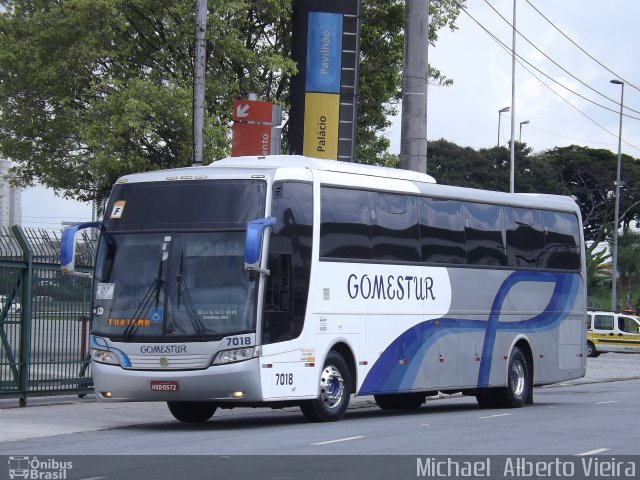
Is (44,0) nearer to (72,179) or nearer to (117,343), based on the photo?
(72,179)

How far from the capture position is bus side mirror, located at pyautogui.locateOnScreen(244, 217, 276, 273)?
14.9 meters

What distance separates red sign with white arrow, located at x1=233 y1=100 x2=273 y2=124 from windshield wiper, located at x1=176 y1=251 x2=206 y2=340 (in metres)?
8.75

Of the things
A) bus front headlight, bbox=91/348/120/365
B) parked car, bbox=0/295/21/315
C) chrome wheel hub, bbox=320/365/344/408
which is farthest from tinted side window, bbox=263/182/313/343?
parked car, bbox=0/295/21/315

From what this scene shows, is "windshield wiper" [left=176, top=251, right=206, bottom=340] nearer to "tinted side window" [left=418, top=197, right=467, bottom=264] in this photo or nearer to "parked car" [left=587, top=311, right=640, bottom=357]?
"tinted side window" [left=418, top=197, right=467, bottom=264]

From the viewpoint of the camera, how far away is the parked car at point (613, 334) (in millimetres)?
49062

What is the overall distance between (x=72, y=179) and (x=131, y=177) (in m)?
17.0

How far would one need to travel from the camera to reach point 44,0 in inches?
1277

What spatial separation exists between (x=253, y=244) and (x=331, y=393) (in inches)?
130

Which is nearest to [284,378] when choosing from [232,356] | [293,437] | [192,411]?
[232,356]

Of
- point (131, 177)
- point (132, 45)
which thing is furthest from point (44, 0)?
point (131, 177)

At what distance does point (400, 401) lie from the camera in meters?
21.4

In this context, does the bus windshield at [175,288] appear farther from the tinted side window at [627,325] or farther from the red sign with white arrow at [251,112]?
the tinted side window at [627,325]
